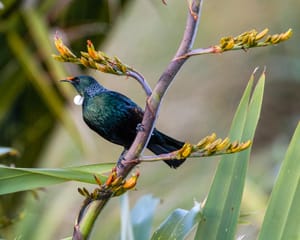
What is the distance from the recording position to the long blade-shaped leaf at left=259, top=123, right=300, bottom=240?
28.8 inches

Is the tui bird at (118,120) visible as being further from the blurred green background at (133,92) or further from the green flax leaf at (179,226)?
the blurred green background at (133,92)

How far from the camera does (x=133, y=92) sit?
3674mm

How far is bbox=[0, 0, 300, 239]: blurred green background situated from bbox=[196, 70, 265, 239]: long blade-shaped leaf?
0.30 meters

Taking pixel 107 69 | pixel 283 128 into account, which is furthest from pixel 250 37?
pixel 283 128

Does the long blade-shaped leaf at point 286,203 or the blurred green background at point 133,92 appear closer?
the long blade-shaped leaf at point 286,203

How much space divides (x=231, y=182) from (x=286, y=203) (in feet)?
0.20

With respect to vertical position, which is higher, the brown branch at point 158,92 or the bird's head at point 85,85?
the brown branch at point 158,92

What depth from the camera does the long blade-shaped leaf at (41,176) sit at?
2.34ft

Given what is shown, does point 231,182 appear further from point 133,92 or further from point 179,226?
point 133,92

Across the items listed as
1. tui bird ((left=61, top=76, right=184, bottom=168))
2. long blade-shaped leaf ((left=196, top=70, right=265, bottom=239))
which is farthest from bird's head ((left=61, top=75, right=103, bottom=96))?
long blade-shaped leaf ((left=196, top=70, right=265, bottom=239))

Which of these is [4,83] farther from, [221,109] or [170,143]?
[221,109]

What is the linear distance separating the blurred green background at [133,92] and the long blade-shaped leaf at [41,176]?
0.26 meters

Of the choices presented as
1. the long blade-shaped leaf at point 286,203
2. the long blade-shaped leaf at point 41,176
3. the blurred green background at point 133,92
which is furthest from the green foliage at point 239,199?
the blurred green background at point 133,92

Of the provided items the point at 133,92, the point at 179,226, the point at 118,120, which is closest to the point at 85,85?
the point at 118,120
